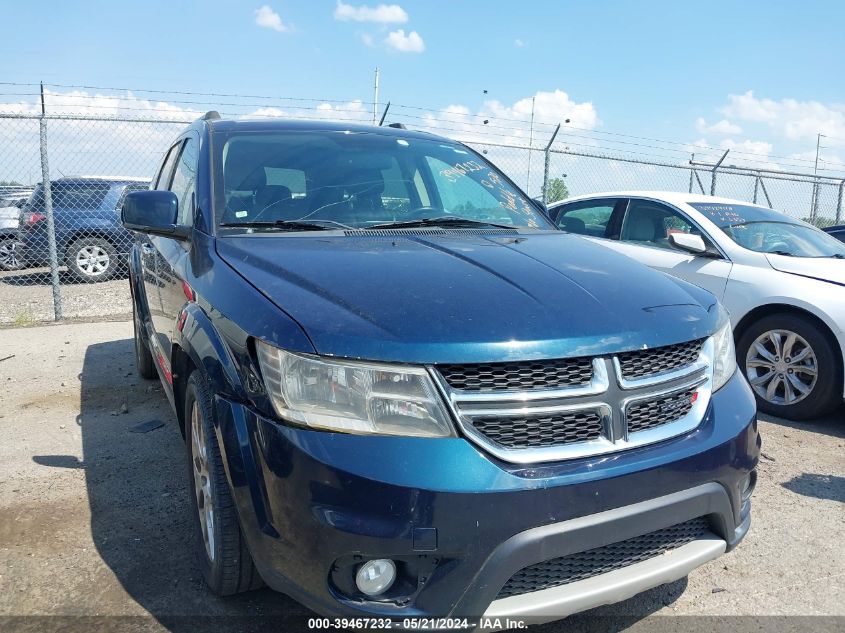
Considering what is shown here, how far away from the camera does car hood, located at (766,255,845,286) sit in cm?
468

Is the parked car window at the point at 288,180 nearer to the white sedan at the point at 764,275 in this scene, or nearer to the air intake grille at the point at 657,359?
the air intake grille at the point at 657,359

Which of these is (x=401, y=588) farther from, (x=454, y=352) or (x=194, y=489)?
(x=194, y=489)

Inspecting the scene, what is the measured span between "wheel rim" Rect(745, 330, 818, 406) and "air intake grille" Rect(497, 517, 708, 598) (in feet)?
9.77

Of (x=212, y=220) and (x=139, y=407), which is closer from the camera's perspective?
(x=212, y=220)

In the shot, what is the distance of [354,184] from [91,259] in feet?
30.6

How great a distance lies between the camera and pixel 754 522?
126 inches

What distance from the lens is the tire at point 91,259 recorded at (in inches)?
429

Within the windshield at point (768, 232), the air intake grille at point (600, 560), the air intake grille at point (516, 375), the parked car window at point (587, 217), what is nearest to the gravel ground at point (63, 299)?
the parked car window at point (587, 217)

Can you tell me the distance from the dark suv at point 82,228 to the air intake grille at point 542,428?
1027 centimetres

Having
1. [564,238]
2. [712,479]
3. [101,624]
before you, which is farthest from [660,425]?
[101,624]

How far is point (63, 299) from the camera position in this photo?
31.3 feet

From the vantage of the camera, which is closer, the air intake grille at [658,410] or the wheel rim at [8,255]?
the air intake grille at [658,410]

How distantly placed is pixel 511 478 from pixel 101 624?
1.60 meters

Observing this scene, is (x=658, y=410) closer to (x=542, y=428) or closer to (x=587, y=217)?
(x=542, y=428)
